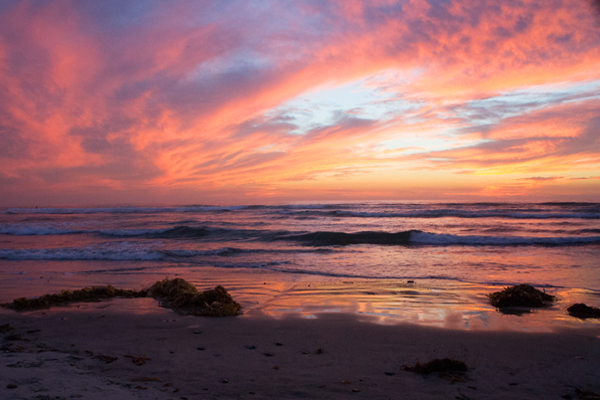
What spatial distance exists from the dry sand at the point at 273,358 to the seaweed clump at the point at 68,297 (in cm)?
38

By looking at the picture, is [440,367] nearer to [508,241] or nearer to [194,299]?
[194,299]

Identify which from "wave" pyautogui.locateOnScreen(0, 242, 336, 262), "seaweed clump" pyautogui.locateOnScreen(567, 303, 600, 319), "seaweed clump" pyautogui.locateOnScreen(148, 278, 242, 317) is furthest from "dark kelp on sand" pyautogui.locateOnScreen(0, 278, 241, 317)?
"seaweed clump" pyautogui.locateOnScreen(567, 303, 600, 319)

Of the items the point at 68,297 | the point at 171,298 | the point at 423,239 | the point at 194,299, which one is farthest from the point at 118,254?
the point at 423,239

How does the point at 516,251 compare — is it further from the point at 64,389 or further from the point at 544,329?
the point at 64,389

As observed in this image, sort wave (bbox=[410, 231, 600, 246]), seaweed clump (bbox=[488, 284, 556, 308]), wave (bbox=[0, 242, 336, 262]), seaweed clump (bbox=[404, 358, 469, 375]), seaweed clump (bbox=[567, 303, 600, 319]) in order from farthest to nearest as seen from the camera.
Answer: wave (bbox=[410, 231, 600, 246])
wave (bbox=[0, 242, 336, 262])
seaweed clump (bbox=[488, 284, 556, 308])
seaweed clump (bbox=[567, 303, 600, 319])
seaweed clump (bbox=[404, 358, 469, 375])

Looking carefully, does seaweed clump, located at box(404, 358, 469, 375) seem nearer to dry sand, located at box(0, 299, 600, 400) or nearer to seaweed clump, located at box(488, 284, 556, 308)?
dry sand, located at box(0, 299, 600, 400)

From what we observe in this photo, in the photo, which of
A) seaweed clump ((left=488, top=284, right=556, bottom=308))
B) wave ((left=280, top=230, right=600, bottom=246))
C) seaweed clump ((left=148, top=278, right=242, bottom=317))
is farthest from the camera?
wave ((left=280, top=230, right=600, bottom=246))

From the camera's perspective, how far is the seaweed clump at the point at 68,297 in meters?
5.22

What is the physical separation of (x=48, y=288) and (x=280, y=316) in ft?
17.2

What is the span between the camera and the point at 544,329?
4.25 metres

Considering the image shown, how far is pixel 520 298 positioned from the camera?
5.38 m

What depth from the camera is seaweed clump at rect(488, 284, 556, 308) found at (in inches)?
211

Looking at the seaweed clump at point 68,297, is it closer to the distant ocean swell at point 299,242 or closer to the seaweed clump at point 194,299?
the seaweed clump at point 194,299

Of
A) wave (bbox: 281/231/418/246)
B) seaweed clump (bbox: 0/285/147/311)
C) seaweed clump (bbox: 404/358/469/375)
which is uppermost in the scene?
seaweed clump (bbox: 404/358/469/375)
